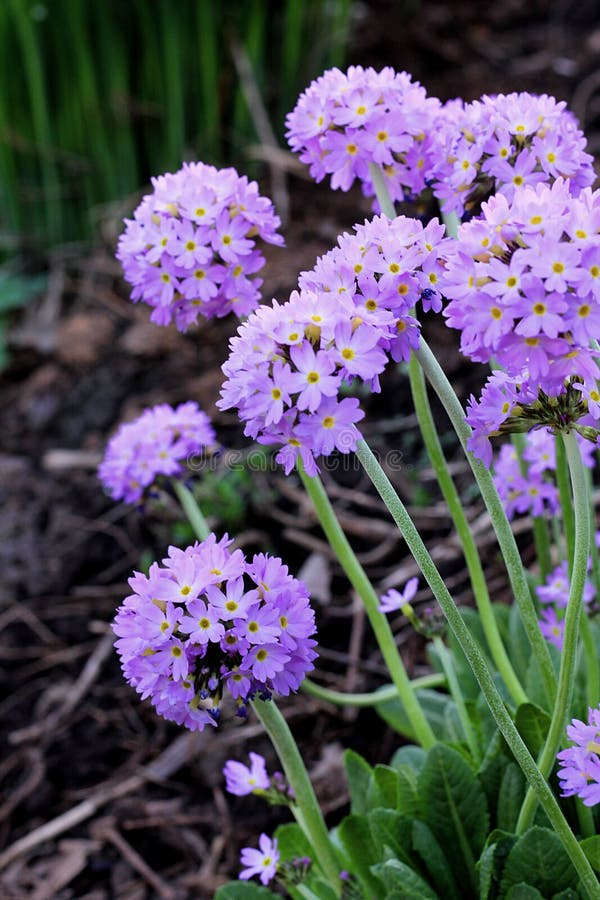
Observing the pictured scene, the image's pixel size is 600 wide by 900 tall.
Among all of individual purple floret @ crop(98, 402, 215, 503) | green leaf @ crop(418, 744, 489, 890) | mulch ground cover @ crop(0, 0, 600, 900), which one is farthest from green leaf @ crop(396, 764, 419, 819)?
individual purple floret @ crop(98, 402, 215, 503)

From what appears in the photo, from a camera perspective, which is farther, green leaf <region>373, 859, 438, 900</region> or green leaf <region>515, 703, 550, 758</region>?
green leaf <region>515, 703, 550, 758</region>

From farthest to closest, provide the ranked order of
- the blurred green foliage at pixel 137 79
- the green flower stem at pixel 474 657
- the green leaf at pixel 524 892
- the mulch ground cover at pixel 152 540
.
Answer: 1. the blurred green foliage at pixel 137 79
2. the mulch ground cover at pixel 152 540
3. the green leaf at pixel 524 892
4. the green flower stem at pixel 474 657

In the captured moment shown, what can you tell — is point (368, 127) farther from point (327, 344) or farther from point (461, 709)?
point (461, 709)

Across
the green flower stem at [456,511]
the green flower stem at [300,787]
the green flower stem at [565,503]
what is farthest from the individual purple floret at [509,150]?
the green flower stem at [300,787]

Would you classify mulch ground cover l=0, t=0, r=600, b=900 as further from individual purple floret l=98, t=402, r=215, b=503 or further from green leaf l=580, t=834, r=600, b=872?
green leaf l=580, t=834, r=600, b=872

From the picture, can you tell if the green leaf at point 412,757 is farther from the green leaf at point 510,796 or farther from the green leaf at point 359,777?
the green leaf at point 510,796

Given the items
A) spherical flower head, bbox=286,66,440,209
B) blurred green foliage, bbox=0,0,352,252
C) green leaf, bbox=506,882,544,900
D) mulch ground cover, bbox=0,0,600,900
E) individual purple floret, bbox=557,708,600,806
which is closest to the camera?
individual purple floret, bbox=557,708,600,806

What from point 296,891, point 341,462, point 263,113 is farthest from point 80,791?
point 263,113
